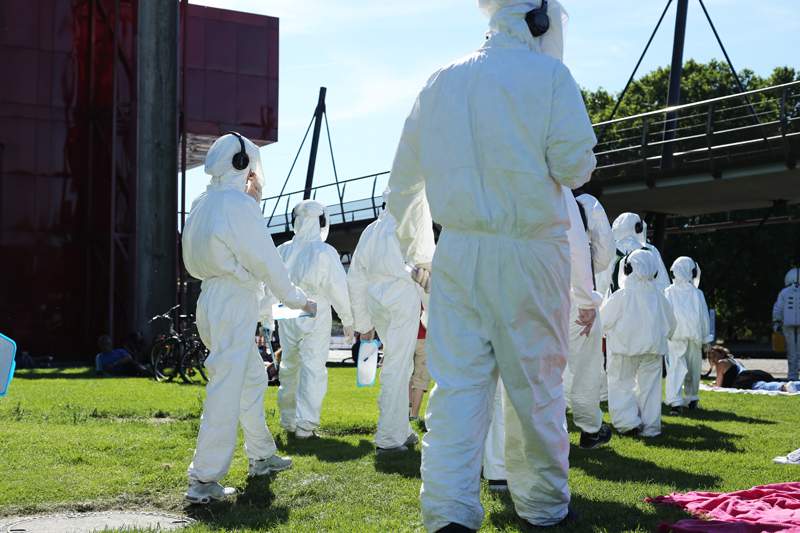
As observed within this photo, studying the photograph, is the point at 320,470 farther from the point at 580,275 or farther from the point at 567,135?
the point at 567,135

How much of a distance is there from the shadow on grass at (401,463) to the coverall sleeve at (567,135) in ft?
8.80

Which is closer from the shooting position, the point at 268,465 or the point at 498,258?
the point at 498,258

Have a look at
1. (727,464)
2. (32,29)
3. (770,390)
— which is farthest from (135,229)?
(727,464)

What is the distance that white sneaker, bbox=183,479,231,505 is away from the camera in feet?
16.3

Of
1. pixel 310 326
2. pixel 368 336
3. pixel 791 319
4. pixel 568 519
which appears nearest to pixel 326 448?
pixel 368 336

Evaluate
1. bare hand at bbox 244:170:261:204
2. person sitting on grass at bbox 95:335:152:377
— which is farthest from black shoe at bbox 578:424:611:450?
person sitting on grass at bbox 95:335:152:377

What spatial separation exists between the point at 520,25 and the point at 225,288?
7.99ft

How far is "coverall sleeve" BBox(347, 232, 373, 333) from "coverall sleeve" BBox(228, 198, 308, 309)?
2.21 m

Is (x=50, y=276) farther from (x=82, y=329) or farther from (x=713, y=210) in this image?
(x=713, y=210)

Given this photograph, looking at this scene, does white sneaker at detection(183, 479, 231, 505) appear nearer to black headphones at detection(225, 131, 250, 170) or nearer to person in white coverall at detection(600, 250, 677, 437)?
black headphones at detection(225, 131, 250, 170)

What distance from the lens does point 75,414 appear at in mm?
8625

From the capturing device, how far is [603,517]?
14.3 feet

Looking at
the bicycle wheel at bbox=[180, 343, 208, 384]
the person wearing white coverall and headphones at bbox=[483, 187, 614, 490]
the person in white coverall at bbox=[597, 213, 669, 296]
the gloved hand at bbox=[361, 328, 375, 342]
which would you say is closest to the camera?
the person wearing white coverall and headphones at bbox=[483, 187, 614, 490]

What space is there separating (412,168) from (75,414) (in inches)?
233
